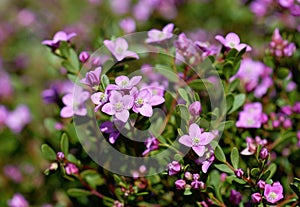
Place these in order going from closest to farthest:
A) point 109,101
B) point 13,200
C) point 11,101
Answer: point 109,101 < point 13,200 < point 11,101

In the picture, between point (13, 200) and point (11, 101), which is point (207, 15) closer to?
point (11, 101)

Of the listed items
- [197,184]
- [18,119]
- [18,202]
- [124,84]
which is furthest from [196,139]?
[18,119]

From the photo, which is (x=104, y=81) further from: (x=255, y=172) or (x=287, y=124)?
(x=287, y=124)

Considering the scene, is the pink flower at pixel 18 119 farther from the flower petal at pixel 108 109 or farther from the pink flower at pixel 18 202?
the flower petal at pixel 108 109

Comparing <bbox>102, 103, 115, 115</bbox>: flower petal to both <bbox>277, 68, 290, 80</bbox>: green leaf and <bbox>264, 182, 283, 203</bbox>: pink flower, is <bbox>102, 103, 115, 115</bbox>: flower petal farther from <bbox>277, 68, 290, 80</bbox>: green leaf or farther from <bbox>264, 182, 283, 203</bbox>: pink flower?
<bbox>277, 68, 290, 80</bbox>: green leaf

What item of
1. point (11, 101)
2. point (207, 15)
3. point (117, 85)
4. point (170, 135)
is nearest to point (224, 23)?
point (207, 15)

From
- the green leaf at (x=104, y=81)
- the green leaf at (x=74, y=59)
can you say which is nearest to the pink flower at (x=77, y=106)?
the green leaf at (x=74, y=59)
